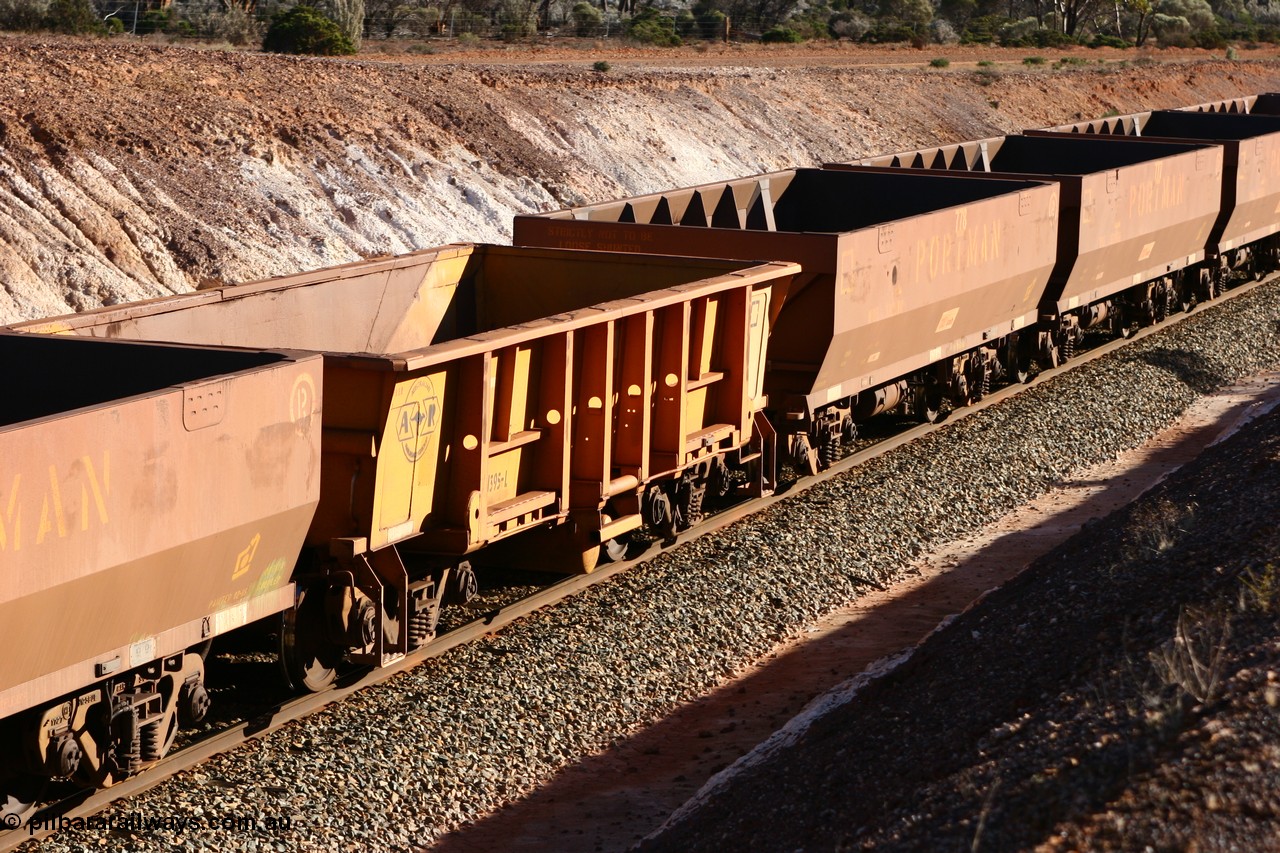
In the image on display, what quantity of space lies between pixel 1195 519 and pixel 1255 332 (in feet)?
48.0

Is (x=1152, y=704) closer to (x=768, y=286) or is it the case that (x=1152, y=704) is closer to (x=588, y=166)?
(x=768, y=286)

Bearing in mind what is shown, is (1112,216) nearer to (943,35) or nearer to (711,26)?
(711,26)

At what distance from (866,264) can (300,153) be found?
1409 centimetres

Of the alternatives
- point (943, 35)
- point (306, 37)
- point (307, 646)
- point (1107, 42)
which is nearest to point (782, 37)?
point (943, 35)

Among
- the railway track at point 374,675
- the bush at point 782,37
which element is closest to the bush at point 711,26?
the bush at point 782,37

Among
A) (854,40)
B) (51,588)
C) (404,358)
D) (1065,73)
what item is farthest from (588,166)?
(854,40)

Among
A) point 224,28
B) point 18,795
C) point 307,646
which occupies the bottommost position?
point 18,795

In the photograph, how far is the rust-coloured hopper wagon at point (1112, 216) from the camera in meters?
19.6

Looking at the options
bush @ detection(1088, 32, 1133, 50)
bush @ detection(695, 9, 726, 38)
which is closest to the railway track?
bush @ detection(695, 9, 726, 38)

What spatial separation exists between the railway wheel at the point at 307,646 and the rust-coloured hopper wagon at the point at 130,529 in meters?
0.34

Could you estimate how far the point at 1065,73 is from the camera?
187ft

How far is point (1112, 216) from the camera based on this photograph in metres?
20.2

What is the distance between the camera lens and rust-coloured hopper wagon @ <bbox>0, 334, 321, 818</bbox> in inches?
277

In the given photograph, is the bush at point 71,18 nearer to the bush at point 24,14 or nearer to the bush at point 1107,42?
the bush at point 24,14
